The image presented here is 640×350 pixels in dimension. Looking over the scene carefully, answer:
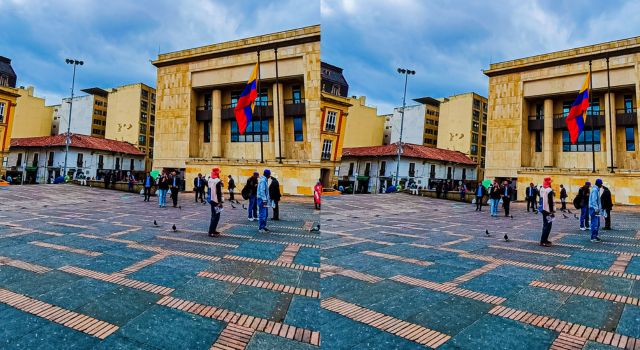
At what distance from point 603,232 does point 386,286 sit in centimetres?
1101

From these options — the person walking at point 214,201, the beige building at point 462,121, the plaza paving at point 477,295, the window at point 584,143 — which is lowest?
the plaza paving at point 477,295

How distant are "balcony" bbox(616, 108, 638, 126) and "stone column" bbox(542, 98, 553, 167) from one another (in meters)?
4.37

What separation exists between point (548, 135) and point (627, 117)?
5183mm

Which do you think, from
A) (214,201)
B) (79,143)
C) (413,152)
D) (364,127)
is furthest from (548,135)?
(79,143)

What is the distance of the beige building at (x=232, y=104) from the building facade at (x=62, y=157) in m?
19.7

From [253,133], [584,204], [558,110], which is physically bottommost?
[584,204]

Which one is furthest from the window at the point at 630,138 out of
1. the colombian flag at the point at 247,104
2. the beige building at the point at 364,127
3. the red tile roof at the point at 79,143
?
the red tile roof at the point at 79,143

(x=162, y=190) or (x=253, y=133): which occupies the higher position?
(x=253, y=133)

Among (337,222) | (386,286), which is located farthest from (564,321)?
(337,222)

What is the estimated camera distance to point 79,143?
167 ft

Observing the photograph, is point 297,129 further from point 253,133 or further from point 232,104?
point 232,104

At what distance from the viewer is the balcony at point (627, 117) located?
28.5m

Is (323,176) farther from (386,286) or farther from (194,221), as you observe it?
(194,221)

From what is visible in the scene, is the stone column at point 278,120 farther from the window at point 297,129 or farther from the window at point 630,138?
the window at point 630,138
